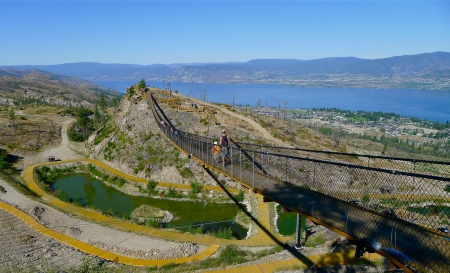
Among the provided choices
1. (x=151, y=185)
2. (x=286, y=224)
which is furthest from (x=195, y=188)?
(x=286, y=224)

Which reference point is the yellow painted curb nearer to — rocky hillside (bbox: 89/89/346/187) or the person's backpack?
the person's backpack

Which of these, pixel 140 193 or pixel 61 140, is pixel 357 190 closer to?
pixel 140 193

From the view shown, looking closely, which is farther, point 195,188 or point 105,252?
point 195,188

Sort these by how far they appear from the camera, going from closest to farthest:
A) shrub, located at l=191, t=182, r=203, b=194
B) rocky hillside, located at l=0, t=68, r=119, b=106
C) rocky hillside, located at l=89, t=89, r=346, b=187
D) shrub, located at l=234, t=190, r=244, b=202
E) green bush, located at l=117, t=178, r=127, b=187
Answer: shrub, located at l=234, t=190, r=244, b=202 < shrub, located at l=191, t=182, r=203, b=194 < green bush, located at l=117, t=178, r=127, b=187 < rocky hillside, located at l=89, t=89, r=346, b=187 < rocky hillside, located at l=0, t=68, r=119, b=106

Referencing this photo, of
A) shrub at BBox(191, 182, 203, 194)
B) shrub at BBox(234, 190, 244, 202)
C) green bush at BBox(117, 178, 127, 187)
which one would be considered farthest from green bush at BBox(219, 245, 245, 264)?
green bush at BBox(117, 178, 127, 187)

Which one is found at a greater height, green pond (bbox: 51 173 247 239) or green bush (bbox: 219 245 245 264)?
green bush (bbox: 219 245 245 264)

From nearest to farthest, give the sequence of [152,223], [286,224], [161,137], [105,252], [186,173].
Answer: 1. [105,252]
2. [152,223]
3. [286,224]
4. [186,173]
5. [161,137]

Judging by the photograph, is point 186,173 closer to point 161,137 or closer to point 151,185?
point 151,185

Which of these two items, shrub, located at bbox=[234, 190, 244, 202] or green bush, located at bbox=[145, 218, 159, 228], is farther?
shrub, located at bbox=[234, 190, 244, 202]

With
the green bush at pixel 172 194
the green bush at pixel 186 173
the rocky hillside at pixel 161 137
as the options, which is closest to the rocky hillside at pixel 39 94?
the rocky hillside at pixel 161 137
